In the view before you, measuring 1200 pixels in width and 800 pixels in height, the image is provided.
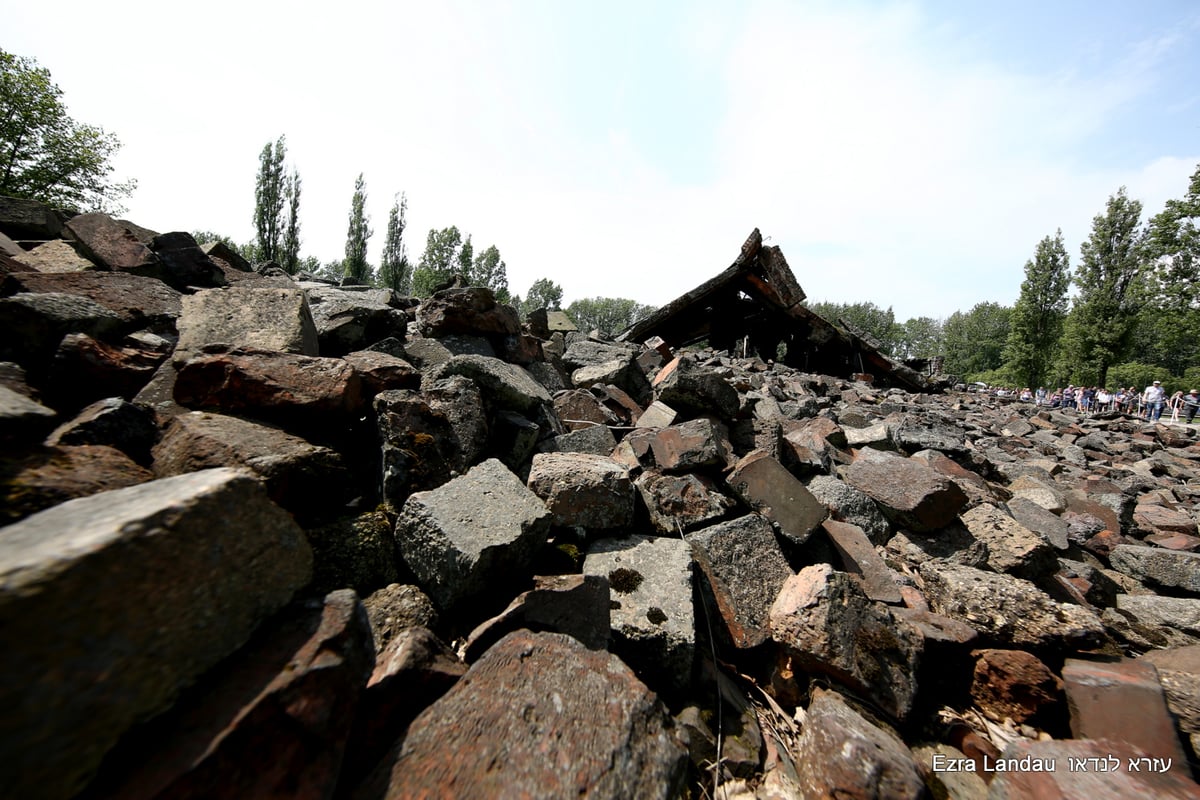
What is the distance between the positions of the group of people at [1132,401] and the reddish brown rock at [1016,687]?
1705 cm

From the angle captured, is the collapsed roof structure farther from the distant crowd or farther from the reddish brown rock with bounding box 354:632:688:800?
the reddish brown rock with bounding box 354:632:688:800

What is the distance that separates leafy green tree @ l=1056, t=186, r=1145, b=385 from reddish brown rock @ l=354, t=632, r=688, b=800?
31.6 metres

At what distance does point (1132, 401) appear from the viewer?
66.2 ft

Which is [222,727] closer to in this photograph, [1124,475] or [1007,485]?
[1007,485]

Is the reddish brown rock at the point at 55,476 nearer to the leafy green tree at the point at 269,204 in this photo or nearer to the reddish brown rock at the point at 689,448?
the reddish brown rock at the point at 689,448

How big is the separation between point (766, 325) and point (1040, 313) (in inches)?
986

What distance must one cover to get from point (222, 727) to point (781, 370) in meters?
10.6

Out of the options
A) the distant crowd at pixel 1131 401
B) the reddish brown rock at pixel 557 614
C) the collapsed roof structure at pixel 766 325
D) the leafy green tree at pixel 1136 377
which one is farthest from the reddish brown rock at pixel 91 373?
the leafy green tree at pixel 1136 377

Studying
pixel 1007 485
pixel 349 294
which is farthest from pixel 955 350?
pixel 349 294

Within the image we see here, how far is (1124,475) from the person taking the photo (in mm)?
6344

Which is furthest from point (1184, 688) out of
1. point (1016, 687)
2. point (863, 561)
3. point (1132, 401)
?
point (1132, 401)

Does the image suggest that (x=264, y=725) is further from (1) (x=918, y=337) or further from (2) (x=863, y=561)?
(1) (x=918, y=337)

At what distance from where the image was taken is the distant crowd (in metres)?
16.1

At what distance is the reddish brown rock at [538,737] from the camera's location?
118cm
